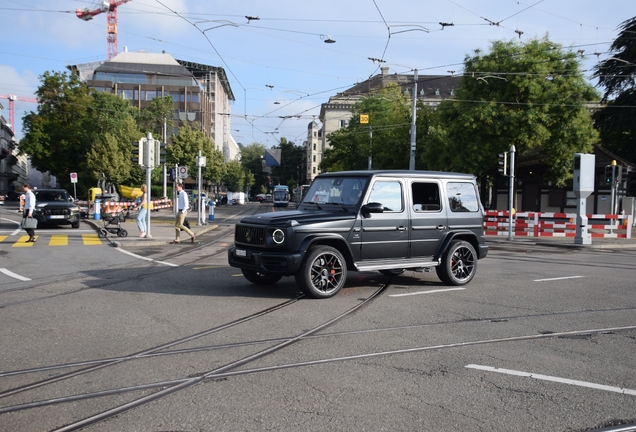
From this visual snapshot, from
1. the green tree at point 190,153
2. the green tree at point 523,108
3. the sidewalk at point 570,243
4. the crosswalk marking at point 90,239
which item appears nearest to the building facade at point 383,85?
the green tree at point 190,153

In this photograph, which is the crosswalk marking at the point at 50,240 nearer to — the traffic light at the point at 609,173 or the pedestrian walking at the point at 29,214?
the pedestrian walking at the point at 29,214

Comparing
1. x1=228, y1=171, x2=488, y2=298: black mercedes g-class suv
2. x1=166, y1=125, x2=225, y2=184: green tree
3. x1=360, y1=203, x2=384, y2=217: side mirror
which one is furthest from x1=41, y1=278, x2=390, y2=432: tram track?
x1=166, y1=125, x2=225, y2=184: green tree

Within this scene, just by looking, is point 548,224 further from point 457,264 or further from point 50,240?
point 50,240

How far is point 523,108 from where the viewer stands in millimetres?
32250

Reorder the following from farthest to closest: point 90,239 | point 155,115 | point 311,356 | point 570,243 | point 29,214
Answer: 1. point 155,115
2. point 570,243
3. point 90,239
4. point 29,214
5. point 311,356

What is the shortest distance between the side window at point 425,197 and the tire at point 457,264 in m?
0.74

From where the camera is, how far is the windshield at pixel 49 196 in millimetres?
24953

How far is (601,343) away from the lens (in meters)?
6.40

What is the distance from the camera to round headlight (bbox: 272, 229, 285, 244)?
8.55 metres

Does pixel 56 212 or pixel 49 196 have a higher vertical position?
pixel 49 196

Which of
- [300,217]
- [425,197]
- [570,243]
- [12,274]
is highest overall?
[425,197]

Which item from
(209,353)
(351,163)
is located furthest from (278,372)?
(351,163)

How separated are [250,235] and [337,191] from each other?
1.63 metres

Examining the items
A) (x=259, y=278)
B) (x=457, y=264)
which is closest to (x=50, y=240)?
(x=259, y=278)
